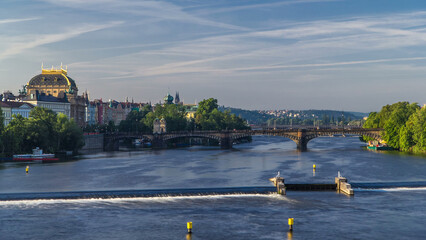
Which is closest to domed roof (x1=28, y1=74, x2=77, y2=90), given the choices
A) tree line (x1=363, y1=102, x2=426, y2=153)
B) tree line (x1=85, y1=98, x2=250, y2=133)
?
tree line (x1=85, y1=98, x2=250, y2=133)

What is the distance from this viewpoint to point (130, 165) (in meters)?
92.5

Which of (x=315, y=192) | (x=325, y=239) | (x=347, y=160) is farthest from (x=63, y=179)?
(x=347, y=160)

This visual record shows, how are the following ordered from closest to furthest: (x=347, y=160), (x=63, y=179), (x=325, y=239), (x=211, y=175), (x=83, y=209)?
1. (x=325, y=239)
2. (x=83, y=209)
3. (x=63, y=179)
4. (x=211, y=175)
5. (x=347, y=160)

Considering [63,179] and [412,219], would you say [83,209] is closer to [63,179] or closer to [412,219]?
[63,179]

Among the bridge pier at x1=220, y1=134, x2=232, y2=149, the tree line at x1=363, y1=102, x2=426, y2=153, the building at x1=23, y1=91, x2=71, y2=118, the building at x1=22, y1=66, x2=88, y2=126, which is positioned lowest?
the bridge pier at x1=220, y1=134, x2=232, y2=149

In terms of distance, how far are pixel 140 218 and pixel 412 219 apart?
2337 cm

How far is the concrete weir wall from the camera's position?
5148 inches

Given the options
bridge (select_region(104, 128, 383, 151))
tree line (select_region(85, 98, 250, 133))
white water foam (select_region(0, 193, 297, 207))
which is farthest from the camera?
tree line (select_region(85, 98, 250, 133))

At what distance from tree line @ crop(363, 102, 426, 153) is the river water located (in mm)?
33755

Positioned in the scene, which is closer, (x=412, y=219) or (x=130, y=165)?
(x=412, y=219)

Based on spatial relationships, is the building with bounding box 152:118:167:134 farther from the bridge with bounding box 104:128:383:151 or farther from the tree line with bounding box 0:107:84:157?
the tree line with bounding box 0:107:84:157

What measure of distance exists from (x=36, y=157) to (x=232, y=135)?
195 ft

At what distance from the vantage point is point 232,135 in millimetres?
146500

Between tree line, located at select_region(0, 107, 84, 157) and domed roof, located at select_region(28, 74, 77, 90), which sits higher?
domed roof, located at select_region(28, 74, 77, 90)
